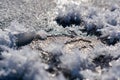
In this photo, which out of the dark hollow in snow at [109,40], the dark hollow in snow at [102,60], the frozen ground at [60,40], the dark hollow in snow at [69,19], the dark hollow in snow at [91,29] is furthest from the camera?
the dark hollow in snow at [69,19]

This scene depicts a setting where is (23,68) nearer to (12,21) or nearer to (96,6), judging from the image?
(12,21)

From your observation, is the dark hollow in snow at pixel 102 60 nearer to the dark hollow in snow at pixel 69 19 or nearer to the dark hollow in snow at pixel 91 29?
the dark hollow in snow at pixel 91 29

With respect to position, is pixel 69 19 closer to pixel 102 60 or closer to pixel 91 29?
pixel 91 29

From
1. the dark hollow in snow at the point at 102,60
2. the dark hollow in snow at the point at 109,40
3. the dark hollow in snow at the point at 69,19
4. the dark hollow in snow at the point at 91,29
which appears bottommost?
the dark hollow in snow at the point at 102,60

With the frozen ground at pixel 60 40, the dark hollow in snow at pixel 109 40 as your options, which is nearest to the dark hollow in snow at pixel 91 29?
the frozen ground at pixel 60 40

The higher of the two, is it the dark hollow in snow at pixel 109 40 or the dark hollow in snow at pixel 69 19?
the dark hollow in snow at pixel 69 19

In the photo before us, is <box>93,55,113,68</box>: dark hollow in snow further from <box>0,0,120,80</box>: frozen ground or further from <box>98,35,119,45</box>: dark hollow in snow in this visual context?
<box>98,35,119,45</box>: dark hollow in snow

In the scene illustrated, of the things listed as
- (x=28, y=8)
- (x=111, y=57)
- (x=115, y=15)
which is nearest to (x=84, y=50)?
(x=111, y=57)

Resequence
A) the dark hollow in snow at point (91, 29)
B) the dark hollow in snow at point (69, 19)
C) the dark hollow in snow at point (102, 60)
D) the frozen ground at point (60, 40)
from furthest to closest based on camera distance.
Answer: the dark hollow in snow at point (69, 19) < the dark hollow in snow at point (91, 29) < the dark hollow in snow at point (102, 60) < the frozen ground at point (60, 40)

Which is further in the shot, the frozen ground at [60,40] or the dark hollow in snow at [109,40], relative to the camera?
the dark hollow in snow at [109,40]
